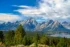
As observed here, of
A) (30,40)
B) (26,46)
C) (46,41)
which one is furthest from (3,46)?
(46,41)

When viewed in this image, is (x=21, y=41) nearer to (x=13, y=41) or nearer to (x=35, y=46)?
(x=13, y=41)

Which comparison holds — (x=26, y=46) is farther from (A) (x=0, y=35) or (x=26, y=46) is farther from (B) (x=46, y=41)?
(A) (x=0, y=35)

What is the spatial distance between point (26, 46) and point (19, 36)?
23.2m

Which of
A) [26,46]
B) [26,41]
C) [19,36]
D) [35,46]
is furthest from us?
[19,36]

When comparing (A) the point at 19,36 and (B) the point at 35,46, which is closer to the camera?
(B) the point at 35,46

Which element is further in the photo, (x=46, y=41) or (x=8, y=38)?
(x=8, y=38)

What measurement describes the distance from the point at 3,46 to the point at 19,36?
28579mm

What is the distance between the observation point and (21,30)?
170375 millimetres

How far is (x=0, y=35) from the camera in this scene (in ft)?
567

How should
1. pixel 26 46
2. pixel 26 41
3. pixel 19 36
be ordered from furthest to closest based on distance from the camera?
pixel 19 36 < pixel 26 41 < pixel 26 46

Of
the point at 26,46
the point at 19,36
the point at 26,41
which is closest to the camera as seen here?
the point at 26,46

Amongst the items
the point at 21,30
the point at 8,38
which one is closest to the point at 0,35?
the point at 8,38

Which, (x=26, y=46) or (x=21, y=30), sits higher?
(x=21, y=30)

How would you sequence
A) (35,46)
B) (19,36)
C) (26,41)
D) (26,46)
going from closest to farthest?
(35,46) < (26,46) < (26,41) < (19,36)
